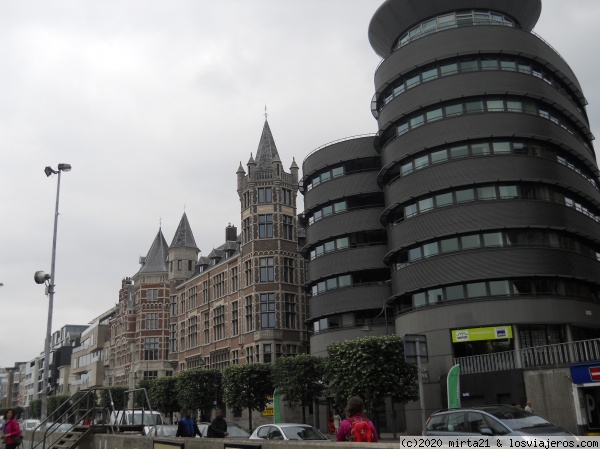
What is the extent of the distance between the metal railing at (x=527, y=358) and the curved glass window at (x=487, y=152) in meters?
12.0

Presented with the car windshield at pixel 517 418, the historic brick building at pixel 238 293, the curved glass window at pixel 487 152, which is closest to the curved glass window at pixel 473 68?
the curved glass window at pixel 487 152

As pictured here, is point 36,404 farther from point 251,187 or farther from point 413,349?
point 413,349

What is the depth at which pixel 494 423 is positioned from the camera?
1497 centimetres

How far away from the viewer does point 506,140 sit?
38344mm

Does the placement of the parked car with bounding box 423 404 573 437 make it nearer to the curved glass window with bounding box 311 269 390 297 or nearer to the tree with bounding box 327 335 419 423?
the tree with bounding box 327 335 419 423

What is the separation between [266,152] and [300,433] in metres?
46.3

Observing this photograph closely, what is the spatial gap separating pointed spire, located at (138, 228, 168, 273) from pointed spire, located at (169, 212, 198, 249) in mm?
5090

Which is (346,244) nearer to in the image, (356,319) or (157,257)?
(356,319)

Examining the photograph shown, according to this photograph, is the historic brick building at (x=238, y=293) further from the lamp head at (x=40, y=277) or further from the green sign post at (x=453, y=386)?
the lamp head at (x=40, y=277)

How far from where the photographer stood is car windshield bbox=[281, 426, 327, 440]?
1928cm

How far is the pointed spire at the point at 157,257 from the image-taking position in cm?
8669

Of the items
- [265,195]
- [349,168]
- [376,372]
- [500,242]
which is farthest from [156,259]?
[500,242]

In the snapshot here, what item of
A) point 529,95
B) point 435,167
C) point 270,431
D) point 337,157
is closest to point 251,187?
point 337,157

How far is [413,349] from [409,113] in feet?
85.3
